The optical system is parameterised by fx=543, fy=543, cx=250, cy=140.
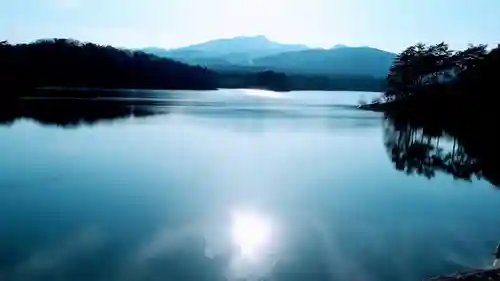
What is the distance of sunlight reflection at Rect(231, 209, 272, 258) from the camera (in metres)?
6.45

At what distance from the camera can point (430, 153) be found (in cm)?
1667

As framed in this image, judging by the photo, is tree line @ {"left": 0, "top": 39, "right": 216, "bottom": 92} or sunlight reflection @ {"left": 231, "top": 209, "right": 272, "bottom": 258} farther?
tree line @ {"left": 0, "top": 39, "right": 216, "bottom": 92}

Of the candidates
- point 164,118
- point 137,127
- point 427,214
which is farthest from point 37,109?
point 427,214

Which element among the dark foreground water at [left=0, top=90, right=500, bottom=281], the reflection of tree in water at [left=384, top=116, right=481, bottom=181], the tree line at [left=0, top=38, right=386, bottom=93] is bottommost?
the reflection of tree in water at [left=384, top=116, right=481, bottom=181]

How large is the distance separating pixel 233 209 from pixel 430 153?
33.1 feet

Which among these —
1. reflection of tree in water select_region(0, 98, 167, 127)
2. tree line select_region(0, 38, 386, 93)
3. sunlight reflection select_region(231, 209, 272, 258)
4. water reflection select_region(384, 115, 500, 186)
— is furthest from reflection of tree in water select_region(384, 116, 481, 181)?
tree line select_region(0, 38, 386, 93)

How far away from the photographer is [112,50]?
5703cm

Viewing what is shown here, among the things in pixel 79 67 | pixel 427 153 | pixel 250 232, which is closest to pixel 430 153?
pixel 427 153

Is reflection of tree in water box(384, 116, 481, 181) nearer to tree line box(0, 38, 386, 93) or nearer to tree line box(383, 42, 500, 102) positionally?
tree line box(383, 42, 500, 102)

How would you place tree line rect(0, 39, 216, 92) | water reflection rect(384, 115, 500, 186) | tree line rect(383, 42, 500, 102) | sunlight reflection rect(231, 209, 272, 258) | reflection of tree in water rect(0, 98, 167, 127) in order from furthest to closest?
tree line rect(0, 39, 216, 92)
reflection of tree in water rect(0, 98, 167, 127)
tree line rect(383, 42, 500, 102)
water reflection rect(384, 115, 500, 186)
sunlight reflection rect(231, 209, 272, 258)

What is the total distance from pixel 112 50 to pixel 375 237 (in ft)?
175

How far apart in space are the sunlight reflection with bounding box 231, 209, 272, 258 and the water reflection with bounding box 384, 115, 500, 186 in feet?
20.7

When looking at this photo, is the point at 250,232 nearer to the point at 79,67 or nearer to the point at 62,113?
the point at 62,113

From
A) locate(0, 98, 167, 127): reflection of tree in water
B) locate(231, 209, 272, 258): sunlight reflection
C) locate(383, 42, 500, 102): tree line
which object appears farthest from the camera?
locate(0, 98, 167, 127): reflection of tree in water
